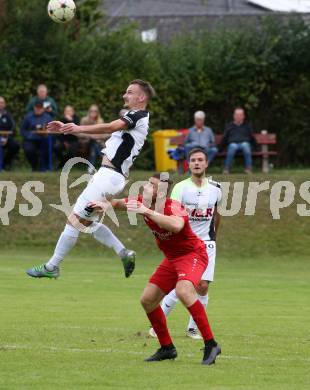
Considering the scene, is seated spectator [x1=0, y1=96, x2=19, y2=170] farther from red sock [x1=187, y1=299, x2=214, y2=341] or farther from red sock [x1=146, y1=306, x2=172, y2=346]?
red sock [x1=187, y1=299, x2=214, y2=341]

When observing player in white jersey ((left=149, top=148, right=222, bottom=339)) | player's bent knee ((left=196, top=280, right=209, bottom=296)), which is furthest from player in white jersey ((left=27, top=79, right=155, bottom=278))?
player's bent knee ((left=196, top=280, right=209, bottom=296))

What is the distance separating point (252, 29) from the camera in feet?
114

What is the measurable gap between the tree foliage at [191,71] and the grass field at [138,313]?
6.34 m

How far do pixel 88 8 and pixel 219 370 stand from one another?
2796cm

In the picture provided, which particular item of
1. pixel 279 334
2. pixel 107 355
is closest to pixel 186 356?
pixel 107 355

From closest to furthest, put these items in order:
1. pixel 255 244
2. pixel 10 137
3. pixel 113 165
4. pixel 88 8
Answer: pixel 113 165, pixel 255 244, pixel 10 137, pixel 88 8

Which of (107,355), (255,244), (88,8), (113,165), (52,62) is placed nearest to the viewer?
(107,355)

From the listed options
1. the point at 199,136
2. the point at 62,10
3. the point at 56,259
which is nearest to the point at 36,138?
the point at 199,136

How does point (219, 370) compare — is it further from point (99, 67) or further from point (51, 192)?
point (99, 67)

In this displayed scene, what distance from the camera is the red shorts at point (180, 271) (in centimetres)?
1122

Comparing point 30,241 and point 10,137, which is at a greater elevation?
point 10,137

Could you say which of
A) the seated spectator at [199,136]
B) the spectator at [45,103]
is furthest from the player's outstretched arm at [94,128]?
the spectator at [45,103]

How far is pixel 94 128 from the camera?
12891 millimetres

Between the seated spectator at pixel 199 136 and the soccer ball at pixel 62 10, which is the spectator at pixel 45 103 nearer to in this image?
the seated spectator at pixel 199 136
